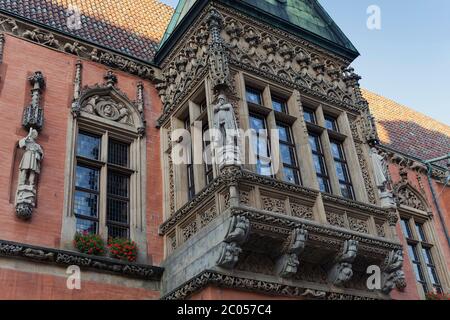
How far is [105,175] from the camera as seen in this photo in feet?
36.9

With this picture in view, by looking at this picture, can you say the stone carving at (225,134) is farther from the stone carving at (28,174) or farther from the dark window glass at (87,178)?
the stone carving at (28,174)

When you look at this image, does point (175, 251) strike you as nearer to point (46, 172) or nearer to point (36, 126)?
point (46, 172)

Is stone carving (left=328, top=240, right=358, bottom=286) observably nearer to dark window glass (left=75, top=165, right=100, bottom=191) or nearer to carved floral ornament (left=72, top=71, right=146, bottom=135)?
dark window glass (left=75, top=165, right=100, bottom=191)

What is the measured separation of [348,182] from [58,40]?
6983mm

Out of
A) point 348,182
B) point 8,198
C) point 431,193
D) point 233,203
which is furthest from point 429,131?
point 8,198

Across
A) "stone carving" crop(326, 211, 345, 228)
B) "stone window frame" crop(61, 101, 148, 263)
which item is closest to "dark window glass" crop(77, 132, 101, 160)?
"stone window frame" crop(61, 101, 148, 263)

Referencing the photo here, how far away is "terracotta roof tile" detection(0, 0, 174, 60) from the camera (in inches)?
516

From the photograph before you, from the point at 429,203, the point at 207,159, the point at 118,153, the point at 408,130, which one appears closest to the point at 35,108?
the point at 118,153

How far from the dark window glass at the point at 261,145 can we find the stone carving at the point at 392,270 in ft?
9.69

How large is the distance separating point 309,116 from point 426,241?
5753 millimetres

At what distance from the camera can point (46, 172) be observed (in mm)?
10477

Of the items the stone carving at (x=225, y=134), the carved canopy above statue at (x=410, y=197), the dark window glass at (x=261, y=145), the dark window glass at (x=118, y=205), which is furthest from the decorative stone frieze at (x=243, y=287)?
the carved canopy above statue at (x=410, y=197)

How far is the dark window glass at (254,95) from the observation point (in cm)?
1170

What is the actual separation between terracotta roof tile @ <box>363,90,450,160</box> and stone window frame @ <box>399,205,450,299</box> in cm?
265
